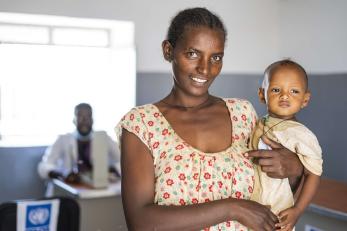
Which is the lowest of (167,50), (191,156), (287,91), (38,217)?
(38,217)

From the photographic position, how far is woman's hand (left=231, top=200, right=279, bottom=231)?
1255 millimetres

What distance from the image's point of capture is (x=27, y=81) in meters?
4.96

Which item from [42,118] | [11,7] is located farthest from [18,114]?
[11,7]

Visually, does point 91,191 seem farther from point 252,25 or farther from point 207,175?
point 252,25

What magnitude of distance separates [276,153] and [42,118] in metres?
4.05

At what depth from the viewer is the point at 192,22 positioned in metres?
1.33

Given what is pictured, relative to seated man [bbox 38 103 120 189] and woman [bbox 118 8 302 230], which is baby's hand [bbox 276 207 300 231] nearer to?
woman [bbox 118 8 302 230]

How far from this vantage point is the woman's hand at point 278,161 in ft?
4.46

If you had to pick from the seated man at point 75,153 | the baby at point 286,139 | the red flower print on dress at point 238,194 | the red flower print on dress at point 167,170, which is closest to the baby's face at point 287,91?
the baby at point 286,139

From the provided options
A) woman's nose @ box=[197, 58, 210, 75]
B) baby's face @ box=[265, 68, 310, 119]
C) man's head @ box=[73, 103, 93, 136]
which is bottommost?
man's head @ box=[73, 103, 93, 136]

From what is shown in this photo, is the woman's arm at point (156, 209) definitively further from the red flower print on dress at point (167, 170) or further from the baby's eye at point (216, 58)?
the baby's eye at point (216, 58)

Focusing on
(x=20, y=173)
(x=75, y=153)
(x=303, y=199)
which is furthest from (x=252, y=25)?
(x=303, y=199)

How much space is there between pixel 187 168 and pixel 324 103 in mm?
3962

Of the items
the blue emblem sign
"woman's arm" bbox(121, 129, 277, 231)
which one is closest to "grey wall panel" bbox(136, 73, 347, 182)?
the blue emblem sign
